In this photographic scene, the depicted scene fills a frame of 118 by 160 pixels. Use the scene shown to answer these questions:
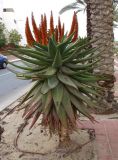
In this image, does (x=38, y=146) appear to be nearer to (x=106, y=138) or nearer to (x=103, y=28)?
(x=106, y=138)

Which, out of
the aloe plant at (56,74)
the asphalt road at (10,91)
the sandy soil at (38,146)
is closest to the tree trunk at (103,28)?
the sandy soil at (38,146)

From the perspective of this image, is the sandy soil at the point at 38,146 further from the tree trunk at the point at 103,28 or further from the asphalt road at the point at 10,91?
the asphalt road at the point at 10,91

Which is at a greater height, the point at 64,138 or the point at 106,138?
the point at 64,138

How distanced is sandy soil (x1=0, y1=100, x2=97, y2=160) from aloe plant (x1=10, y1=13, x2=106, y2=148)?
403 millimetres

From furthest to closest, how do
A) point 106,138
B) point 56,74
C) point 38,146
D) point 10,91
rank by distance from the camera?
point 10,91, point 106,138, point 38,146, point 56,74

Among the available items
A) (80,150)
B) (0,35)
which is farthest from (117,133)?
(0,35)

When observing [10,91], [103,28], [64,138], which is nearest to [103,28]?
[103,28]

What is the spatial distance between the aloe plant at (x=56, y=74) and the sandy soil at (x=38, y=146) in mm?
403

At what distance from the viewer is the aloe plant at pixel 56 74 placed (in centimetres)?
533

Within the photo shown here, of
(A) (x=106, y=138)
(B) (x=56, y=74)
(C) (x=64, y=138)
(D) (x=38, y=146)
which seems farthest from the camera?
(A) (x=106, y=138)

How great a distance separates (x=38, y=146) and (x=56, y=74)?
1285 millimetres

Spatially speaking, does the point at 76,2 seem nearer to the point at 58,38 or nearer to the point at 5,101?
the point at 5,101

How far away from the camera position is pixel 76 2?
1310 inches

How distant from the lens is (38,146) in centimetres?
595
